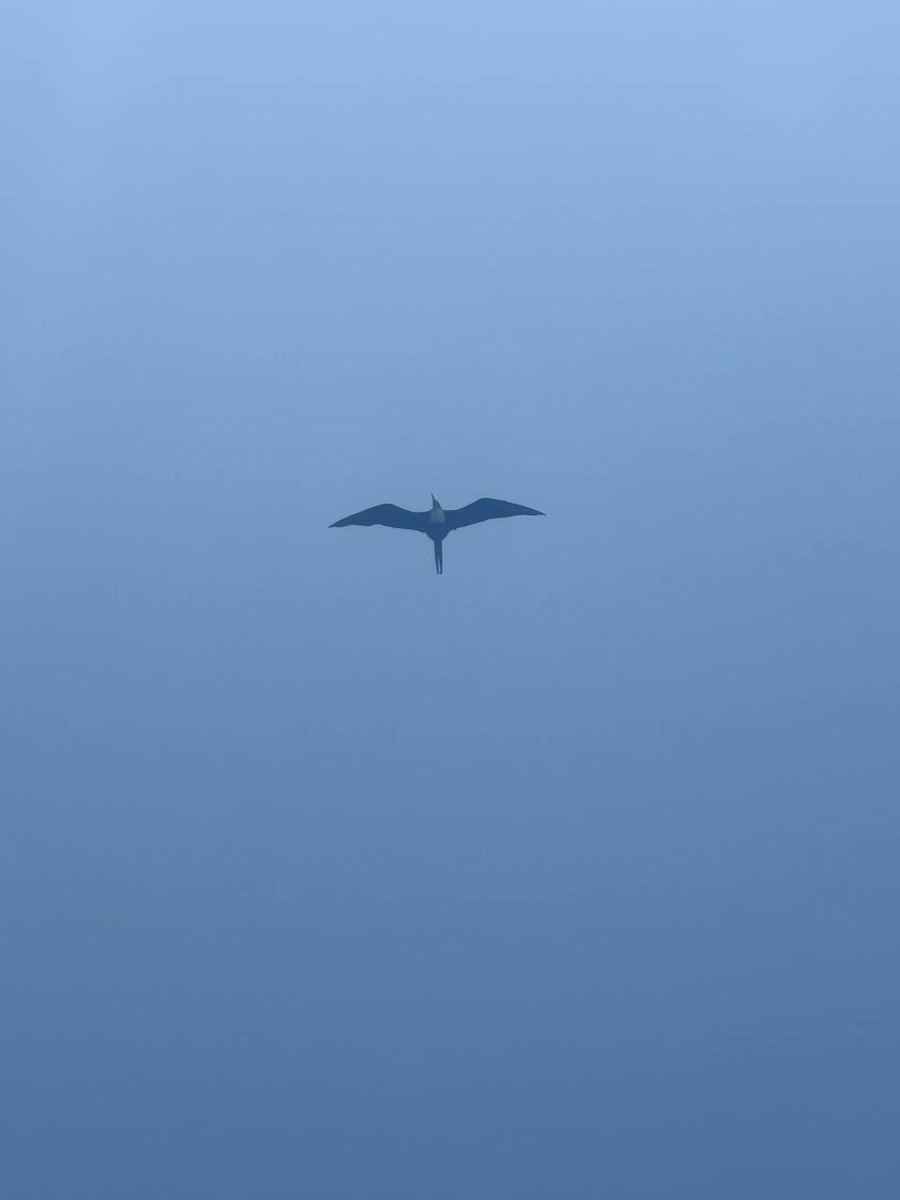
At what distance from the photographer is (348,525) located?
2486 cm

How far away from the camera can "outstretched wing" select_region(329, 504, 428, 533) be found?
24.7 m

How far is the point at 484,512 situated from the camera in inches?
972

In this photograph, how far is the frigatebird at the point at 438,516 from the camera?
2458 cm

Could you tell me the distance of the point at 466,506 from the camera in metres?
24.7

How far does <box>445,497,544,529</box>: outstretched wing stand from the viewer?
24500 millimetres

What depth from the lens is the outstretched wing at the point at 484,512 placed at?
24.5m

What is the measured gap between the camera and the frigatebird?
80.6 feet

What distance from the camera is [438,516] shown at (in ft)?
81.0

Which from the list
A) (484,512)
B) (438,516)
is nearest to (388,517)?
(438,516)

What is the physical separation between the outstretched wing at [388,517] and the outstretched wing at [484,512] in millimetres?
433

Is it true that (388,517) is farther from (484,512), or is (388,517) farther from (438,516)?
(484,512)

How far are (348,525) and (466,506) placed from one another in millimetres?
1821

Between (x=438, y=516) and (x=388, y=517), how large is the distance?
2.57 ft

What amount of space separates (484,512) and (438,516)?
70 cm
